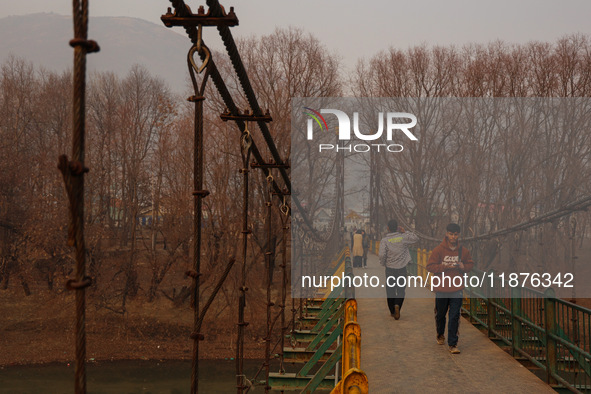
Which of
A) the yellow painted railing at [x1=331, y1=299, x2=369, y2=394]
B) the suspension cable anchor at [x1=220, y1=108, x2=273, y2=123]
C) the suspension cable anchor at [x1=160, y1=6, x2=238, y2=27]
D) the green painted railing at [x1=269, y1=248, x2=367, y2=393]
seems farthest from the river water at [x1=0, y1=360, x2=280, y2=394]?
the suspension cable anchor at [x1=160, y1=6, x2=238, y2=27]

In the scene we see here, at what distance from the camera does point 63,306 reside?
21719 millimetres

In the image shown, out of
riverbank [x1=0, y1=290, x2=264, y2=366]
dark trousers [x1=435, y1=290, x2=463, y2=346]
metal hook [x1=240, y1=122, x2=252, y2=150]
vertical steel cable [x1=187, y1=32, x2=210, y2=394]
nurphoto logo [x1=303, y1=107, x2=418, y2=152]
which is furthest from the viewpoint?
nurphoto logo [x1=303, y1=107, x2=418, y2=152]

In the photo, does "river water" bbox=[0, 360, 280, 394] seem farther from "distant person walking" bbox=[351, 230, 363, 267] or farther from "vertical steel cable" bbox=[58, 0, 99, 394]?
"vertical steel cable" bbox=[58, 0, 99, 394]

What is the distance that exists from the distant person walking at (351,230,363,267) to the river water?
4.32 m

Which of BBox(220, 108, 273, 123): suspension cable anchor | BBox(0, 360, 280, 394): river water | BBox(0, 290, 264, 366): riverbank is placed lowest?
BBox(0, 360, 280, 394): river water

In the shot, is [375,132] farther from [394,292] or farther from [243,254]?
[243,254]

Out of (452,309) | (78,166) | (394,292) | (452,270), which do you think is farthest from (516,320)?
(78,166)

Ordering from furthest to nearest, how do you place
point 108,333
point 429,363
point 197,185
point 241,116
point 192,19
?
point 108,333 < point 429,363 < point 241,116 < point 192,19 < point 197,185

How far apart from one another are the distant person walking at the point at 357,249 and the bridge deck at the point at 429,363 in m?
7.74

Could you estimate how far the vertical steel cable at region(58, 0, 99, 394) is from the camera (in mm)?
1357

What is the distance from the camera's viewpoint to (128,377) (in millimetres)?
18703

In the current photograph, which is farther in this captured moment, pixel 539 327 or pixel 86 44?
pixel 539 327

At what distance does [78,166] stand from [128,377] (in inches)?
744

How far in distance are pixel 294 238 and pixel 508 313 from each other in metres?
13.7
